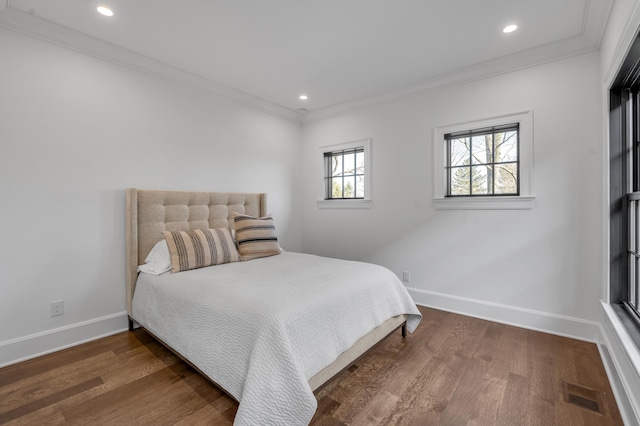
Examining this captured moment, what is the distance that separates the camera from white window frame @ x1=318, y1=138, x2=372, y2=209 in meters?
3.83

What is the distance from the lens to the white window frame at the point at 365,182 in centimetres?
383

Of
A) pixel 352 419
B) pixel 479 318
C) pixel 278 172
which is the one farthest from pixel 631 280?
pixel 278 172

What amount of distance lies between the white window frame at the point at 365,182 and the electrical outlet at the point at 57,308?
9.87ft

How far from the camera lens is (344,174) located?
4.21 meters

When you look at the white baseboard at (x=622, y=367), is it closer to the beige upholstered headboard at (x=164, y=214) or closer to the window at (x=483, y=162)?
the window at (x=483, y=162)

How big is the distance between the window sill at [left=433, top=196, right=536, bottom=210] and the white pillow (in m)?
2.76

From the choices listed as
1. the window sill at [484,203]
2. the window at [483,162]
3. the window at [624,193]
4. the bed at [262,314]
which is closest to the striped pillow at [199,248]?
the bed at [262,314]

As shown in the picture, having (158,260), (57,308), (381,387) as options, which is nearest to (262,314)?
(381,387)

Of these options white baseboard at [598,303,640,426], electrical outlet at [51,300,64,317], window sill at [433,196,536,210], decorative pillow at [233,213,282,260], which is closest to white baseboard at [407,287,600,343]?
white baseboard at [598,303,640,426]

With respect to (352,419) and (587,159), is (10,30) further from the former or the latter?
(587,159)

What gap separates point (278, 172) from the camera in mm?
4250

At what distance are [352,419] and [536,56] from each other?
3263 millimetres

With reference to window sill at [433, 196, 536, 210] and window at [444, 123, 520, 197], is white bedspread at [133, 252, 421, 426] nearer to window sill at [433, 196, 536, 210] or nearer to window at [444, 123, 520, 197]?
window sill at [433, 196, 536, 210]

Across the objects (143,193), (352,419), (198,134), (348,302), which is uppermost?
(198,134)
